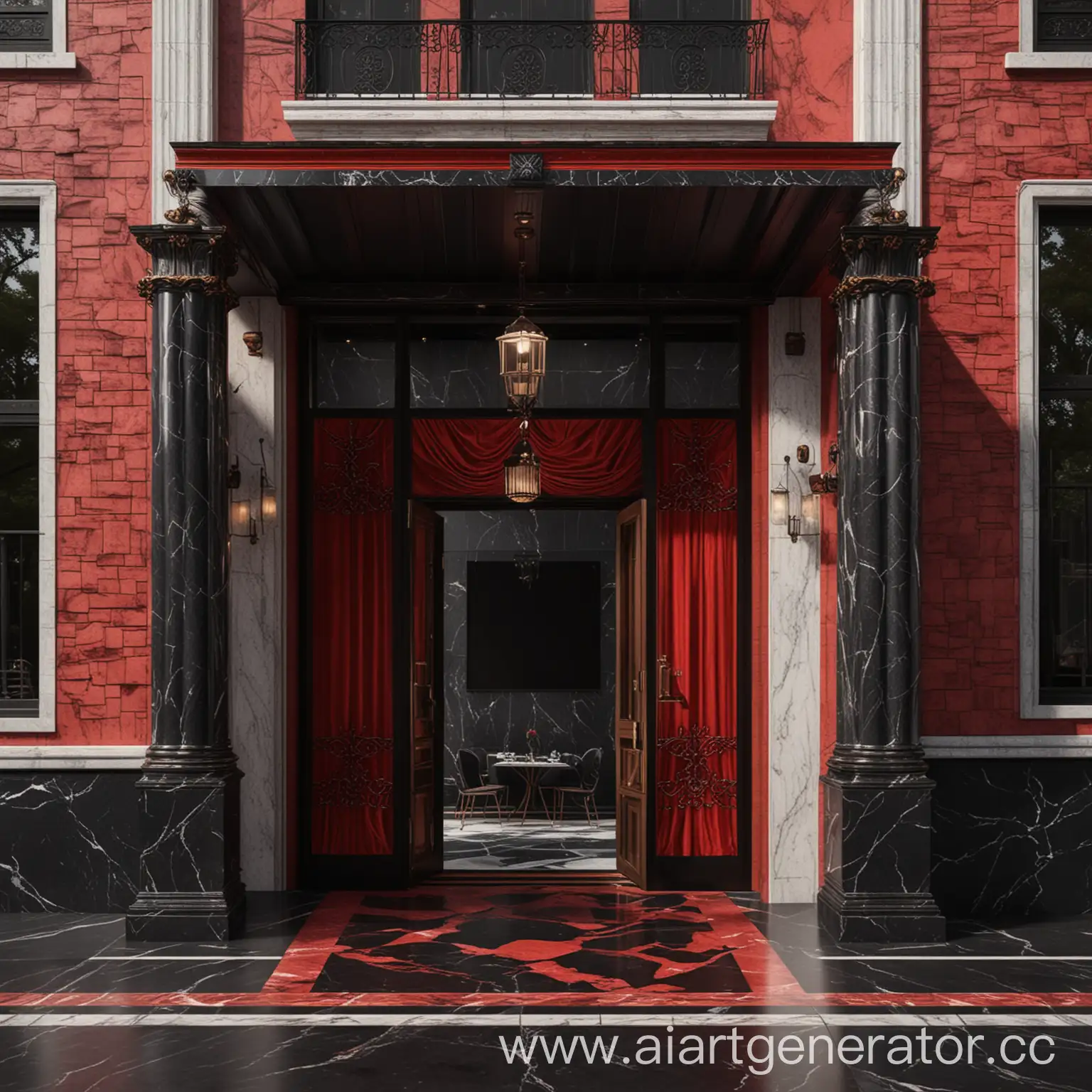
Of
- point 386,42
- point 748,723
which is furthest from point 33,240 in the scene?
point 748,723

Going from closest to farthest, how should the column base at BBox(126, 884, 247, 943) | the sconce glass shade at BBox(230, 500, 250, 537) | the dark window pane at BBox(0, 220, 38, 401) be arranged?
1. the column base at BBox(126, 884, 247, 943)
2. the dark window pane at BBox(0, 220, 38, 401)
3. the sconce glass shade at BBox(230, 500, 250, 537)

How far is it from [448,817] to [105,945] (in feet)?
20.5

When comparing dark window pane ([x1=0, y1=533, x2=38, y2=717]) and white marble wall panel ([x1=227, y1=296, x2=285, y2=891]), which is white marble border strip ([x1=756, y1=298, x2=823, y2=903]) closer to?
white marble wall panel ([x1=227, y1=296, x2=285, y2=891])

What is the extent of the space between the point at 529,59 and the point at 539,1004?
578 centimetres

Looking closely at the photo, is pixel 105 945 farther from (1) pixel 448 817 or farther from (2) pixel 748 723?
(1) pixel 448 817

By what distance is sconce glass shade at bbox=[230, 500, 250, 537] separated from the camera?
27.6ft

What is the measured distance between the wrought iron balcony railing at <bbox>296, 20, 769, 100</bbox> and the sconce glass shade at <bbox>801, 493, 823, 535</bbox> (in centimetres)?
265

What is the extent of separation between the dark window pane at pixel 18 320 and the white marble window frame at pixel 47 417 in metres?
0.14

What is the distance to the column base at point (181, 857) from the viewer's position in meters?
7.00

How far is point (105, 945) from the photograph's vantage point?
7035mm

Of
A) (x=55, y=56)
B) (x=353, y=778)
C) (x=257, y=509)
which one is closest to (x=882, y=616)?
(x=353, y=778)

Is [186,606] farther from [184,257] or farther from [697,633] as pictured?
[697,633]

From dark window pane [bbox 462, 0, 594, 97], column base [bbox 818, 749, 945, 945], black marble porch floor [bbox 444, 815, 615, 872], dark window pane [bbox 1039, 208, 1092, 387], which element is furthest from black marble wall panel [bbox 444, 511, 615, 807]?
column base [bbox 818, 749, 945, 945]

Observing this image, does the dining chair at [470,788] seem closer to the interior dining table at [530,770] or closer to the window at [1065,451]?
the interior dining table at [530,770]
